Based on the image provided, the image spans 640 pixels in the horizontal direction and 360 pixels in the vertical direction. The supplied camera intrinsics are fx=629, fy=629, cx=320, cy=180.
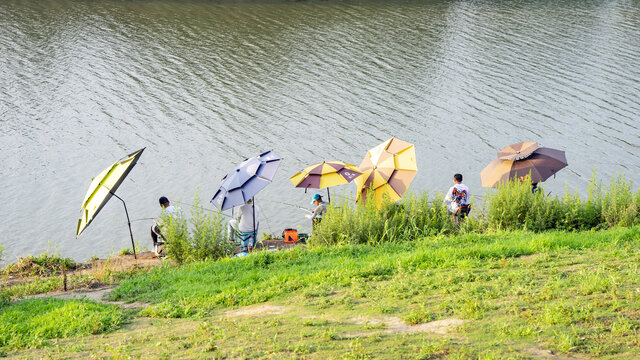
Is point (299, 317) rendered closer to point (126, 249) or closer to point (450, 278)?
point (450, 278)

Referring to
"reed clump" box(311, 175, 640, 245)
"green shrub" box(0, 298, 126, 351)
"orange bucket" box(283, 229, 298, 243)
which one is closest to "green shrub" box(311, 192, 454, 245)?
"reed clump" box(311, 175, 640, 245)

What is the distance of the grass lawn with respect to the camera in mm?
7281

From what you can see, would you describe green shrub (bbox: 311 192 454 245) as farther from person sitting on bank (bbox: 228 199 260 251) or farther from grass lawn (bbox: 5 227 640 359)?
person sitting on bank (bbox: 228 199 260 251)

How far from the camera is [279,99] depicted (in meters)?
26.0

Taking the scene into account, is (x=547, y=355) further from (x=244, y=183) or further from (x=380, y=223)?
(x=244, y=183)

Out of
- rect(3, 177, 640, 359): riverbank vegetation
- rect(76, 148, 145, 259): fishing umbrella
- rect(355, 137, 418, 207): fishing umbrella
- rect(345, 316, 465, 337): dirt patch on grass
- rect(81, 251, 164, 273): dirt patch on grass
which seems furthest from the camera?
rect(355, 137, 418, 207): fishing umbrella

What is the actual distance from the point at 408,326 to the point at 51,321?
5.14 m

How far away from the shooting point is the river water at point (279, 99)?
19.3m

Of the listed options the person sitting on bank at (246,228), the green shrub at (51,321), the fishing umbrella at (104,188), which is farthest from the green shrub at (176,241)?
the green shrub at (51,321)

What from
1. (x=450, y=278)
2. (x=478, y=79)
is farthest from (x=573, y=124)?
(x=450, y=278)

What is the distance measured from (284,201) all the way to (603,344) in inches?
491

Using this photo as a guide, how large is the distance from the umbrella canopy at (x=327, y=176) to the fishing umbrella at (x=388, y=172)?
0.30 metres

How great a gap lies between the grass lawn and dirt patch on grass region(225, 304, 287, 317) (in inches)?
0.7

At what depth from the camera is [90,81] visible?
93.2ft
